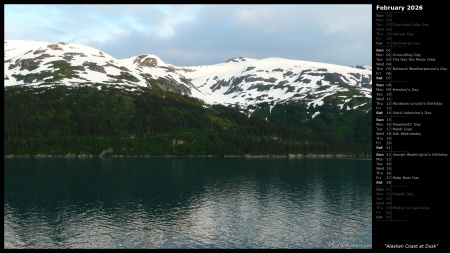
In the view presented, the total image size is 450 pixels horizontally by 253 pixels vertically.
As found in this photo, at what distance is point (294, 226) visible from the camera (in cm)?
10269

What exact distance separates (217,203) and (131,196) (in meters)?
35.1

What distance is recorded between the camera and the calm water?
89.1 meters

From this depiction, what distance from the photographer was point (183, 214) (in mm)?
117125

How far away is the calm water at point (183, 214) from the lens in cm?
8912

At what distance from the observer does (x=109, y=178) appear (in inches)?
7672

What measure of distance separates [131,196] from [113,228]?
48.3 meters
